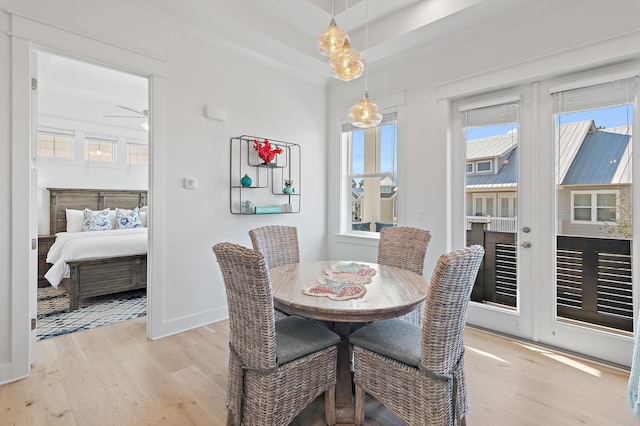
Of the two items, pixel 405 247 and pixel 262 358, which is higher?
pixel 405 247

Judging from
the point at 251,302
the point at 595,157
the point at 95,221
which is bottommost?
the point at 251,302

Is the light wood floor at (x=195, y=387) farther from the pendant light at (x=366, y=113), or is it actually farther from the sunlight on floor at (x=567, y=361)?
the pendant light at (x=366, y=113)

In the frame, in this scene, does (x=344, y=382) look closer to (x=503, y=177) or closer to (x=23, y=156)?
(x=503, y=177)

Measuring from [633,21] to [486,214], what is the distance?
166 cm

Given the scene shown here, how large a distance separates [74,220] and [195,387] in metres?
4.41

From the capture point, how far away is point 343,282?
1978 millimetres

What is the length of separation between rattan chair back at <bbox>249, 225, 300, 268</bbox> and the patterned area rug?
179 cm

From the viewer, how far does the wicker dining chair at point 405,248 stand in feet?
8.16

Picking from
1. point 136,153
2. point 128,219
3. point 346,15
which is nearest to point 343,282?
point 346,15

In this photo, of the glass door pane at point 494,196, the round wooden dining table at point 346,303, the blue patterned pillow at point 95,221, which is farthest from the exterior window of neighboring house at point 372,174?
the blue patterned pillow at point 95,221

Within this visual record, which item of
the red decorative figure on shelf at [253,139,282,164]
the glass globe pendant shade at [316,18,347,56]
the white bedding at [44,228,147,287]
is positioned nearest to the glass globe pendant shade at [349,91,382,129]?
the glass globe pendant shade at [316,18,347,56]

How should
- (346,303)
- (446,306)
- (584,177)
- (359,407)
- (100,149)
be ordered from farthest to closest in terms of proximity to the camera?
(100,149), (584,177), (359,407), (346,303), (446,306)

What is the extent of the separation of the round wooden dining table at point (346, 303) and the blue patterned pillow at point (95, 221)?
423 centimetres

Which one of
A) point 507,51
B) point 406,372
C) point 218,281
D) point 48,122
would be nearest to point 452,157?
point 507,51
